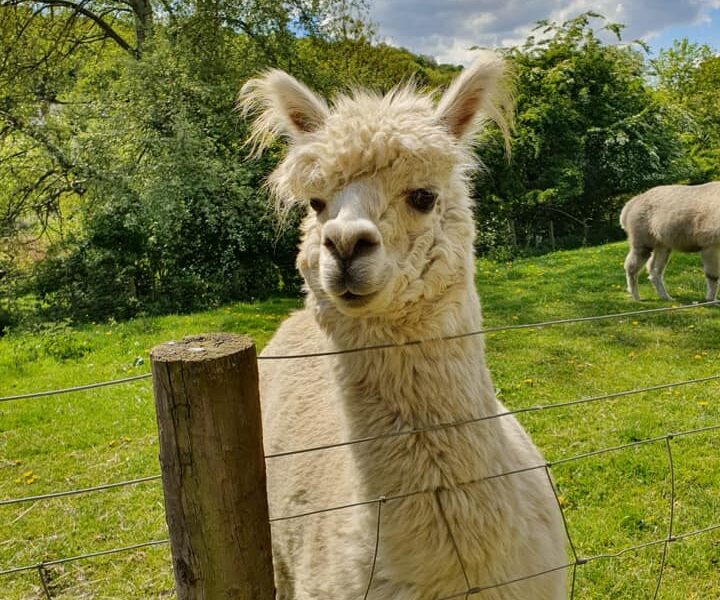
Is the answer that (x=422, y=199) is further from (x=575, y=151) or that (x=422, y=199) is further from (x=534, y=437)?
(x=575, y=151)

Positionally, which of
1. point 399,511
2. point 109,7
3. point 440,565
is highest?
point 109,7

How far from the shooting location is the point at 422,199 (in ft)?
6.64

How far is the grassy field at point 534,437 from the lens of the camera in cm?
367

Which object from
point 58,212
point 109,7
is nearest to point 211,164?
point 58,212

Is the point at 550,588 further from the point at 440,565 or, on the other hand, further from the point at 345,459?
the point at 345,459

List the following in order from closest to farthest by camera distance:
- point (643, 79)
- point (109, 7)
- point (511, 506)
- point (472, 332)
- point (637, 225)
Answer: point (511, 506), point (472, 332), point (637, 225), point (109, 7), point (643, 79)

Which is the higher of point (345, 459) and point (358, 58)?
point (358, 58)

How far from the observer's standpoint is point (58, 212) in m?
12.1

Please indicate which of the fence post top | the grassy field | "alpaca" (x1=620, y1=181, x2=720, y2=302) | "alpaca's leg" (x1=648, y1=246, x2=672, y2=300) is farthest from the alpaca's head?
"alpaca's leg" (x1=648, y1=246, x2=672, y2=300)

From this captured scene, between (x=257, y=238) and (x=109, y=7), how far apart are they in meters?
7.30

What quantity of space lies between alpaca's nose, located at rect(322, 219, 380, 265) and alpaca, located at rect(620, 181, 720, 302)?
8915 mm

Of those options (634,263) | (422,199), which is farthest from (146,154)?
(422,199)

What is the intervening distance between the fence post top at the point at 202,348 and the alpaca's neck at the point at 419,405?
25.2 inches

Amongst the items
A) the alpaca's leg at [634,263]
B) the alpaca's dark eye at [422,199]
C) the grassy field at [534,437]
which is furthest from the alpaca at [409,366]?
the alpaca's leg at [634,263]
